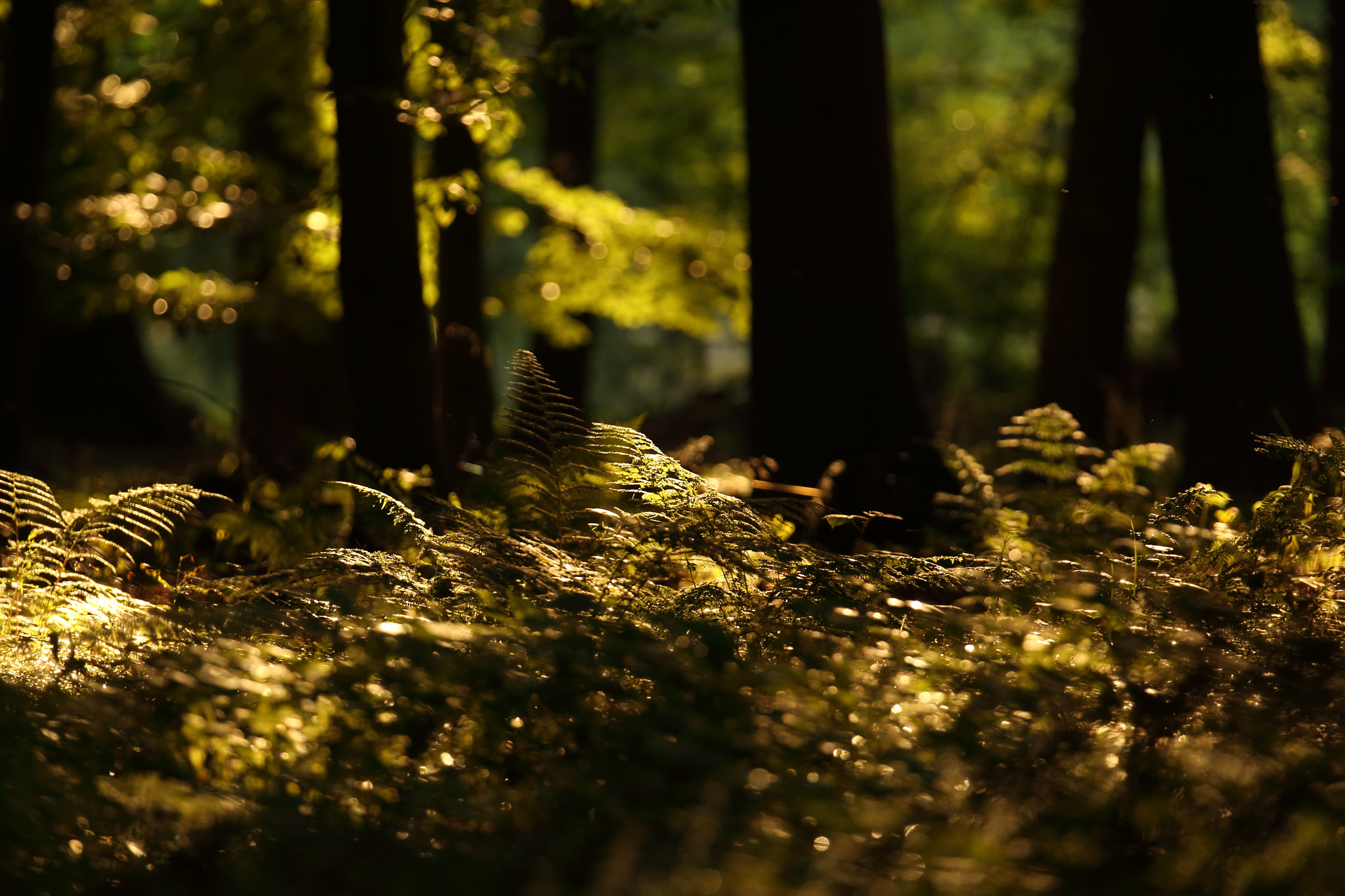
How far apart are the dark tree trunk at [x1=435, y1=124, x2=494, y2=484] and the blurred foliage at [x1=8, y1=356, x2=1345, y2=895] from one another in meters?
4.67

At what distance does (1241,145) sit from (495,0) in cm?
439

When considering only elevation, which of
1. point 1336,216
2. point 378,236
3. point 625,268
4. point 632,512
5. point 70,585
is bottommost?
point 70,585

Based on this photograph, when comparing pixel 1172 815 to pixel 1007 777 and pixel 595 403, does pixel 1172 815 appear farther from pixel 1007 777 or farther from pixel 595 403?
pixel 595 403

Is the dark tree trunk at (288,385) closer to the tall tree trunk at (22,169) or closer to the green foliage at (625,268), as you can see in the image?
the green foliage at (625,268)

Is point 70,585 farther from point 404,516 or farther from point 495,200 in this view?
point 495,200

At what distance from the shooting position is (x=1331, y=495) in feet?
11.9

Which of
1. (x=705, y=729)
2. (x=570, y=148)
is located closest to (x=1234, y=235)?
(x=705, y=729)

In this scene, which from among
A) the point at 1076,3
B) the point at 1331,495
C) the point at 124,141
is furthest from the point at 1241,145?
→ the point at 124,141

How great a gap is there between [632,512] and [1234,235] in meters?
4.20

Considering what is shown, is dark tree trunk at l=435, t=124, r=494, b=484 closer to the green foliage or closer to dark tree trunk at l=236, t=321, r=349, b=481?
the green foliage

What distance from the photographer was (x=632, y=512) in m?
3.97

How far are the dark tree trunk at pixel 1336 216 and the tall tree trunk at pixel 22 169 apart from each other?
11534 mm

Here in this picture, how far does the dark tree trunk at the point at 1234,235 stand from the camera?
6008 millimetres

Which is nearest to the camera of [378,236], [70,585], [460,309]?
[70,585]
